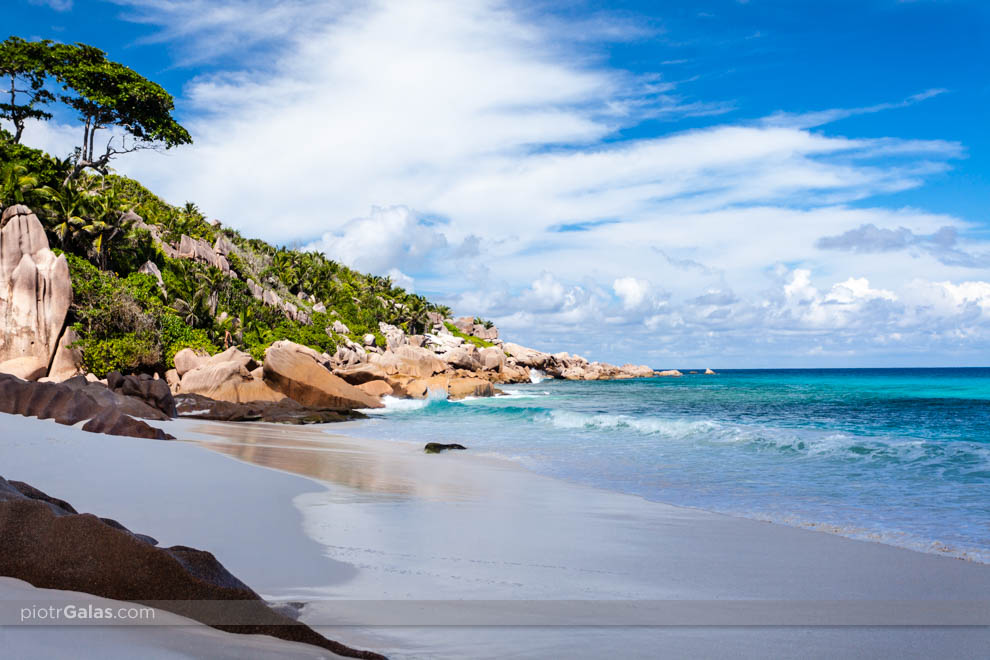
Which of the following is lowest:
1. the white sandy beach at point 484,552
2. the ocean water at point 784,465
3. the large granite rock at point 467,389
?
the large granite rock at point 467,389

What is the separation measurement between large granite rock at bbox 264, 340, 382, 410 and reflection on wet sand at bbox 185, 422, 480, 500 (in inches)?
450

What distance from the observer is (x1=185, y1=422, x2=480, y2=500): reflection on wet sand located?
912 centimetres

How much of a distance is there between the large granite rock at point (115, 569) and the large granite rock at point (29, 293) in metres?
28.0

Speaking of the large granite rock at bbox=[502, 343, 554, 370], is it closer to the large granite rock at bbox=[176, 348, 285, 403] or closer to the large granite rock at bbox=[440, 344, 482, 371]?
the large granite rock at bbox=[440, 344, 482, 371]

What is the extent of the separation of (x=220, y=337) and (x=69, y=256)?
9.60 meters

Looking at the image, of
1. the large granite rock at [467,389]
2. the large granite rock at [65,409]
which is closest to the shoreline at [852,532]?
the large granite rock at [65,409]

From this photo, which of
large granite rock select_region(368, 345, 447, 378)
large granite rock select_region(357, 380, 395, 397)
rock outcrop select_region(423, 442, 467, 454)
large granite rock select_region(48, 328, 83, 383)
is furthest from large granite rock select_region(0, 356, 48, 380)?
large granite rock select_region(368, 345, 447, 378)

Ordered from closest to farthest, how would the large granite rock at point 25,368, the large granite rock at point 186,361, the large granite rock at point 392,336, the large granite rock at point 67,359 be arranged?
1. the large granite rock at point 25,368
2. the large granite rock at point 67,359
3. the large granite rock at point 186,361
4. the large granite rock at point 392,336

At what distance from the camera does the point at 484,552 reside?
5363mm

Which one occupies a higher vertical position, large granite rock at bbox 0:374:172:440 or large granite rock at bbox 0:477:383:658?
large granite rock at bbox 0:477:383:658

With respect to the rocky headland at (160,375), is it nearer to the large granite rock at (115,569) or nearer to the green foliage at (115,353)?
the green foliage at (115,353)

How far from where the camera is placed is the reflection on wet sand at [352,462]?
29.9 feet

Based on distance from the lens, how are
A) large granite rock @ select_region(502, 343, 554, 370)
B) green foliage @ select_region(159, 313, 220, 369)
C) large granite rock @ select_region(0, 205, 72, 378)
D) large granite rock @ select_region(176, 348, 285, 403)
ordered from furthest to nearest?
large granite rock @ select_region(502, 343, 554, 370)
green foliage @ select_region(159, 313, 220, 369)
large granite rock @ select_region(176, 348, 285, 403)
large granite rock @ select_region(0, 205, 72, 378)

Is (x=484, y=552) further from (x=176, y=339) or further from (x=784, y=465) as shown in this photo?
(x=176, y=339)
